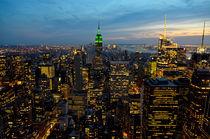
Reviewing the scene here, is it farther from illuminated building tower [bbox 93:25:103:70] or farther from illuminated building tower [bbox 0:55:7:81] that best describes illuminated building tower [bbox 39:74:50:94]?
illuminated building tower [bbox 93:25:103:70]

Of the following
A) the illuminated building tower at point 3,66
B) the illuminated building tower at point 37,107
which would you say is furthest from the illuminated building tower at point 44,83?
the illuminated building tower at point 3,66

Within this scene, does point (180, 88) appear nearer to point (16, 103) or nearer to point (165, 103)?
point (165, 103)

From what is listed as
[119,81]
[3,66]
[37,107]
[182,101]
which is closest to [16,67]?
[3,66]

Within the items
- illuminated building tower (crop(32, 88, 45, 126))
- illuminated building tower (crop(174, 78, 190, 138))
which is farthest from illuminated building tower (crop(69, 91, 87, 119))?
illuminated building tower (crop(174, 78, 190, 138))

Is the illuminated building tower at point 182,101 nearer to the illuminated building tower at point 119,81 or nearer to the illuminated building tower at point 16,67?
the illuminated building tower at point 119,81

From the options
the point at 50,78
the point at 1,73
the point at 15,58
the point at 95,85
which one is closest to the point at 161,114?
the point at 95,85

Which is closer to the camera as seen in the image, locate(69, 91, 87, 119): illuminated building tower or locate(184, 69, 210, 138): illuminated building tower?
locate(184, 69, 210, 138): illuminated building tower

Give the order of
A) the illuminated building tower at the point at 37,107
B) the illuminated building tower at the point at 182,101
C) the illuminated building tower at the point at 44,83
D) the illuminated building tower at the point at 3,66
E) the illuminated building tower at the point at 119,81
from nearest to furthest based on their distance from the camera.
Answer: the illuminated building tower at the point at 182,101, the illuminated building tower at the point at 37,107, the illuminated building tower at the point at 119,81, the illuminated building tower at the point at 44,83, the illuminated building tower at the point at 3,66

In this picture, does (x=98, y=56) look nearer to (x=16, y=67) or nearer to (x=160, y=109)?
(x=16, y=67)
